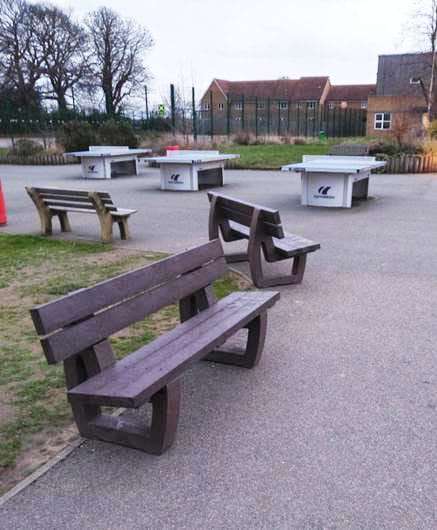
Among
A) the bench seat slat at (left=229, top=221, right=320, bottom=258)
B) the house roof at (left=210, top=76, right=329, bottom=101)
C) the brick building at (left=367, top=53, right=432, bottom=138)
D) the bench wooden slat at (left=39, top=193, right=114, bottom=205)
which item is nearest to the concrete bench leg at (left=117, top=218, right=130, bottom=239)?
the bench wooden slat at (left=39, top=193, right=114, bottom=205)

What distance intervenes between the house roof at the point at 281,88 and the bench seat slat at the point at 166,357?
65112 mm

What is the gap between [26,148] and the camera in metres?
24.2

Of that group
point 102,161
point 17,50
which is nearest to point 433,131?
point 102,161

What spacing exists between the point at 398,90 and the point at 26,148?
3128 cm

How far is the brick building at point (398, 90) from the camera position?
40094mm

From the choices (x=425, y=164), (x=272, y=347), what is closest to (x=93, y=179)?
(x=425, y=164)

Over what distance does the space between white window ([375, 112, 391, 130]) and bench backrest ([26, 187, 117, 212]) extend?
38585 mm

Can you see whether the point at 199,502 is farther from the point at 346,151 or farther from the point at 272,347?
the point at 346,151

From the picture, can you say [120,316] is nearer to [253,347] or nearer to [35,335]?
[253,347]

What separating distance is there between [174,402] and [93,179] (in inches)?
604

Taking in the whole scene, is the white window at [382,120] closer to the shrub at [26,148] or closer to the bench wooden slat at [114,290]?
the shrub at [26,148]

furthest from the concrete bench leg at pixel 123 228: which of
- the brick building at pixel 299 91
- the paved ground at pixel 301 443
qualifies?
the brick building at pixel 299 91

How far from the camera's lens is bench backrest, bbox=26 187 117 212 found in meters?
7.43

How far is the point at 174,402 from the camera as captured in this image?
2654 mm
